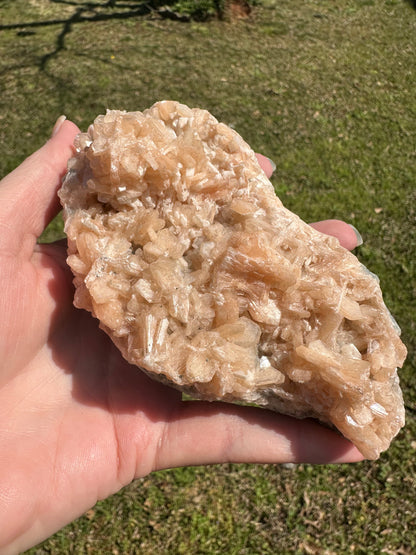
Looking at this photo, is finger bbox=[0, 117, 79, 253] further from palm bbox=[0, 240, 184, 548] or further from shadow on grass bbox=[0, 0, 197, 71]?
shadow on grass bbox=[0, 0, 197, 71]

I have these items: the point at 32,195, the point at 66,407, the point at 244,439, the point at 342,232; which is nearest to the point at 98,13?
the point at 32,195

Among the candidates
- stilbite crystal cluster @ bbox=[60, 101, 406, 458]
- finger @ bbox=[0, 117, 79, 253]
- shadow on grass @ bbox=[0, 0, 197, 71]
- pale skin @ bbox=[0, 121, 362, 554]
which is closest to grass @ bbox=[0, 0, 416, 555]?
shadow on grass @ bbox=[0, 0, 197, 71]

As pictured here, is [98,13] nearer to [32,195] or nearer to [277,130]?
[277,130]

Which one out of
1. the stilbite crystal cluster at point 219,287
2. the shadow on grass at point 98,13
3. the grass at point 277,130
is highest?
the stilbite crystal cluster at point 219,287

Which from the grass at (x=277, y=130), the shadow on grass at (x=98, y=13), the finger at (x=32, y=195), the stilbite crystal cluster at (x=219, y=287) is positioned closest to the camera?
the stilbite crystal cluster at (x=219, y=287)

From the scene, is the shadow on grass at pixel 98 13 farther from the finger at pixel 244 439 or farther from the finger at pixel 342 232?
the finger at pixel 244 439

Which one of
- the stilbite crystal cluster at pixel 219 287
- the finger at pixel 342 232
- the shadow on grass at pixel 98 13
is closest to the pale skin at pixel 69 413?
the stilbite crystal cluster at pixel 219 287

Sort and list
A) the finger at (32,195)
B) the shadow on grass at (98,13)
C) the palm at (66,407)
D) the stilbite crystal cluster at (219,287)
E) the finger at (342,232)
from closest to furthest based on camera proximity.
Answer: the stilbite crystal cluster at (219,287), the palm at (66,407), the finger at (32,195), the finger at (342,232), the shadow on grass at (98,13)
